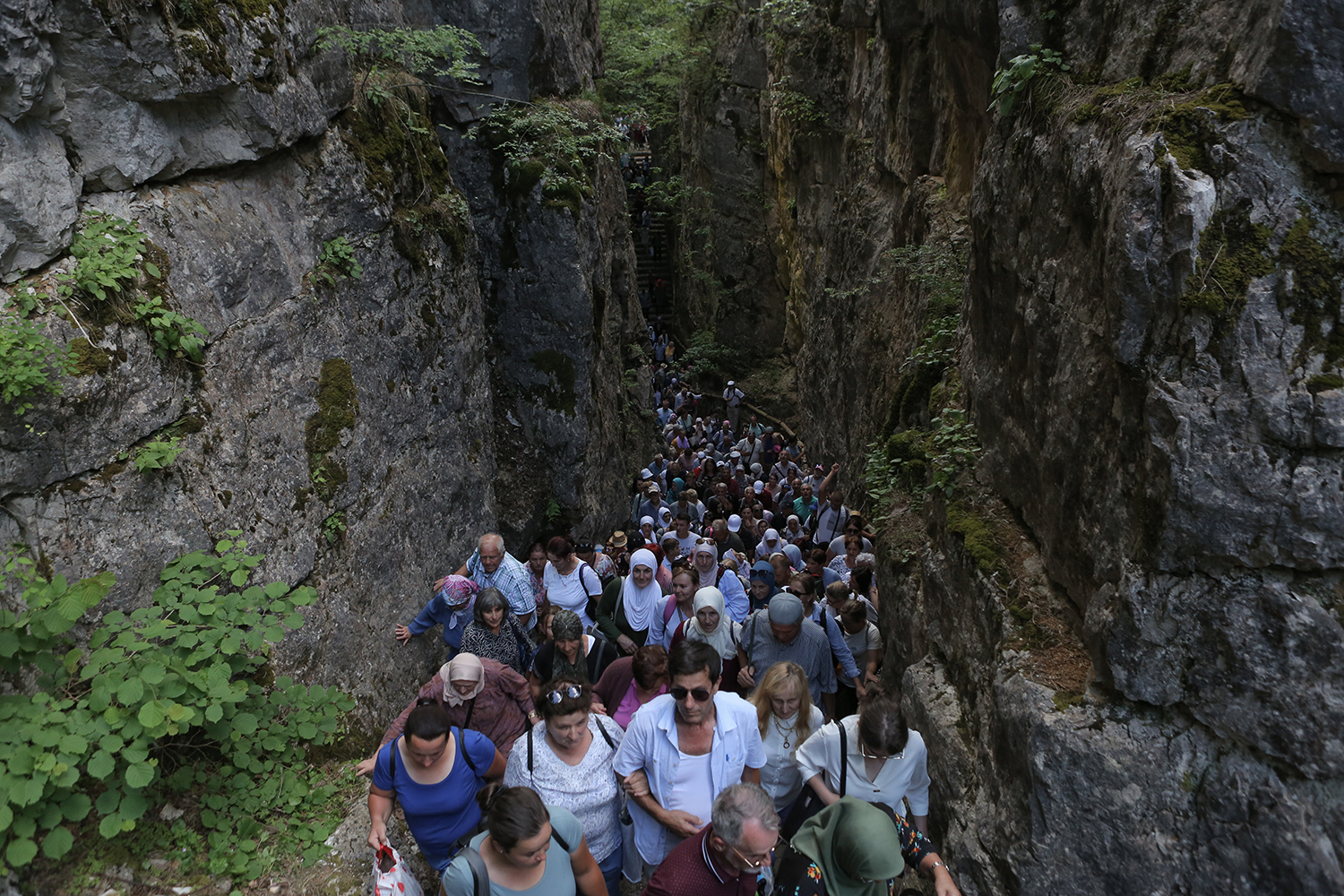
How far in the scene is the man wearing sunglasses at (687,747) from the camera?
12.6 ft

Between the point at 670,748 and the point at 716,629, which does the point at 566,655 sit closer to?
the point at 716,629

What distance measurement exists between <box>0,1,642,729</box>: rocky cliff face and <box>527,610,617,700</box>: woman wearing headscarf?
181cm

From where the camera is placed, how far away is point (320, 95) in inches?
287

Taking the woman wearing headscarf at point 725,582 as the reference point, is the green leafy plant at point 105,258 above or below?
above

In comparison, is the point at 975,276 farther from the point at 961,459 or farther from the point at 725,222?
the point at 725,222

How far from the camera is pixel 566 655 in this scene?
5.52 metres

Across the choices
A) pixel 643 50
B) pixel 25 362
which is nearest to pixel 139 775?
pixel 25 362

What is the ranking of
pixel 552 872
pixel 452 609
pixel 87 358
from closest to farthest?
pixel 552 872 → pixel 87 358 → pixel 452 609

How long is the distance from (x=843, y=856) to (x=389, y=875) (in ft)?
6.67

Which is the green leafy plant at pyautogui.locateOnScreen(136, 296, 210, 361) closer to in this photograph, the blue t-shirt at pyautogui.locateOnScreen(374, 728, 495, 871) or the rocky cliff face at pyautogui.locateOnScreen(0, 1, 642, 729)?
the rocky cliff face at pyautogui.locateOnScreen(0, 1, 642, 729)

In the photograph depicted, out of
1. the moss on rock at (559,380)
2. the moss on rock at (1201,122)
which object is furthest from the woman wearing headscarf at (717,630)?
the moss on rock at (559,380)

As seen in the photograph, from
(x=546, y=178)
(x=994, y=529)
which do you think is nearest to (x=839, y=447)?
(x=546, y=178)

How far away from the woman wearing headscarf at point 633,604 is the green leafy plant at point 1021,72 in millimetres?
4532

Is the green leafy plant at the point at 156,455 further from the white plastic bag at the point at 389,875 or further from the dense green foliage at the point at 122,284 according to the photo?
the white plastic bag at the point at 389,875
